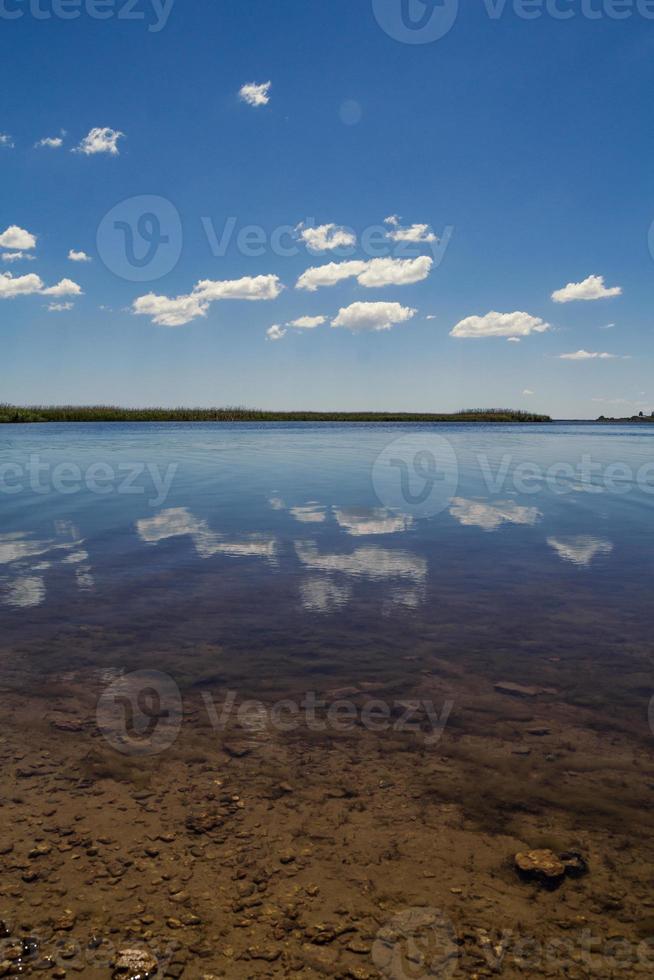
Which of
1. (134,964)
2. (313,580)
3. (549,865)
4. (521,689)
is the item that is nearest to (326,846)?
(134,964)

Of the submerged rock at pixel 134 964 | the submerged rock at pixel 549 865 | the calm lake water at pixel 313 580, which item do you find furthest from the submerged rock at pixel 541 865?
the calm lake water at pixel 313 580

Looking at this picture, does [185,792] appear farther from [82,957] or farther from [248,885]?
[82,957]

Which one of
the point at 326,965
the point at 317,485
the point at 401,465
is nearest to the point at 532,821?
the point at 326,965

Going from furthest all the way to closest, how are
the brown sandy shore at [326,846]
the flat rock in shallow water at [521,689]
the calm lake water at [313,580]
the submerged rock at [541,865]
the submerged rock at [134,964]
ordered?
the calm lake water at [313,580], the flat rock in shallow water at [521,689], the submerged rock at [541,865], the brown sandy shore at [326,846], the submerged rock at [134,964]

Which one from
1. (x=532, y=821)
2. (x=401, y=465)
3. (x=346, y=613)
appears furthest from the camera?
(x=401, y=465)

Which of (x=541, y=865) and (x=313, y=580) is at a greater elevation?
(x=313, y=580)

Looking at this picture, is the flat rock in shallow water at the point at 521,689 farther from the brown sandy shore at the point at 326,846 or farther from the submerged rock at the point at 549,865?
the submerged rock at the point at 549,865

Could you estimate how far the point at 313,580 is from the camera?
10.6 m

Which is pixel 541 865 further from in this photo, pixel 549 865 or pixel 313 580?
pixel 313 580

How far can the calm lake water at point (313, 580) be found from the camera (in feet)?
24.4

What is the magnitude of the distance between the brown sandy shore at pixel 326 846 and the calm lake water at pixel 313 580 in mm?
1369

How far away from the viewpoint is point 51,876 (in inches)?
150

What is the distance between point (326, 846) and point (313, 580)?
6544 millimetres

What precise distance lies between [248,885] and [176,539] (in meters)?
10.8
